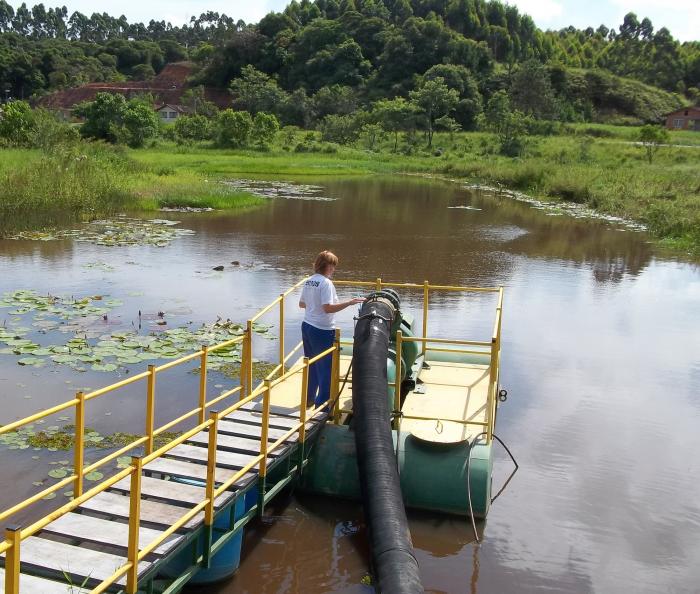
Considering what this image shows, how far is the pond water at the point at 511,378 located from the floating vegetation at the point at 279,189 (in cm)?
868

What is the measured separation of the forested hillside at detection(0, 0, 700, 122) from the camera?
313ft

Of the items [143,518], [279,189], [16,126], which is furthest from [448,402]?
[16,126]

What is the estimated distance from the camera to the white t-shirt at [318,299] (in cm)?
750

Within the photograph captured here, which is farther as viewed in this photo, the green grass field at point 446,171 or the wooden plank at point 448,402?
the green grass field at point 446,171

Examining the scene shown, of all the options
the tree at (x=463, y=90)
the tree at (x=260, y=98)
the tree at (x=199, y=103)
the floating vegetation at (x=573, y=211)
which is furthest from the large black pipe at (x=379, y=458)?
the tree at (x=260, y=98)

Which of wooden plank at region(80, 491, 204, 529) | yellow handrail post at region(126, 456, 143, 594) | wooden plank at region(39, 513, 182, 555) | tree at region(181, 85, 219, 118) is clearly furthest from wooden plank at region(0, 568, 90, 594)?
tree at region(181, 85, 219, 118)

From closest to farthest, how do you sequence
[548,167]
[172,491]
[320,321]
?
1. [172,491]
2. [320,321]
3. [548,167]

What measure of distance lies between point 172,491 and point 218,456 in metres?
0.76

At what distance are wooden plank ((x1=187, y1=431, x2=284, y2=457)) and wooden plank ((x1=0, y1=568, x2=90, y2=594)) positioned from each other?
6.99 feet

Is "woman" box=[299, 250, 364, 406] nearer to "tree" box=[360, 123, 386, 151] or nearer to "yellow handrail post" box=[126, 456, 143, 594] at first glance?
"yellow handrail post" box=[126, 456, 143, 594]

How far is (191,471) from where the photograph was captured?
5781 millimetres

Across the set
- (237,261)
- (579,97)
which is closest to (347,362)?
(237,261)

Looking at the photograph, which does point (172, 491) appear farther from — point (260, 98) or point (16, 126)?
point (260, 98)

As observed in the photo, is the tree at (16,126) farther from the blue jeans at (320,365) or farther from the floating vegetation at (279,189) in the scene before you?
the blue jeans at (320,365)
